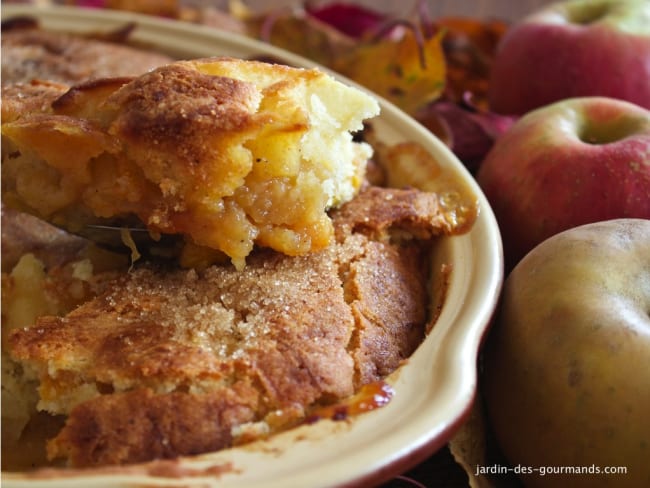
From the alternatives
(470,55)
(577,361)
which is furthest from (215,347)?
(470,55)

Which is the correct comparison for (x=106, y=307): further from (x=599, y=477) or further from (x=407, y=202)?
(x=599, y=477)

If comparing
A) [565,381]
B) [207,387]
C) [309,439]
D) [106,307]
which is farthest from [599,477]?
[106,307]

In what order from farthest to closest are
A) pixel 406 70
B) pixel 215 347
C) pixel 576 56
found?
1. pixel 406 70
2. pixel 576 56
3. pixel 215 347

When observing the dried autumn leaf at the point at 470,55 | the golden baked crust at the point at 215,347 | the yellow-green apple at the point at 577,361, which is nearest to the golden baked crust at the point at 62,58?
the golden baked crust at the point at 215,347

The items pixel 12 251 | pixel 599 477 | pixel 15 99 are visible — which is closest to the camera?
pixel 599 477

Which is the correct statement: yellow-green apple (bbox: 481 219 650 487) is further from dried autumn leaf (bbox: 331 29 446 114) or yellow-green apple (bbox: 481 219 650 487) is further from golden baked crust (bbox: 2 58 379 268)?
dried autumn leaf (bbox: 331 29 446 114)

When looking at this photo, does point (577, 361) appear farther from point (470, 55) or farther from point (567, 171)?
point (470, 55)

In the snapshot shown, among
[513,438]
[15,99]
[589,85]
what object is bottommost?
Result: [513,438]
